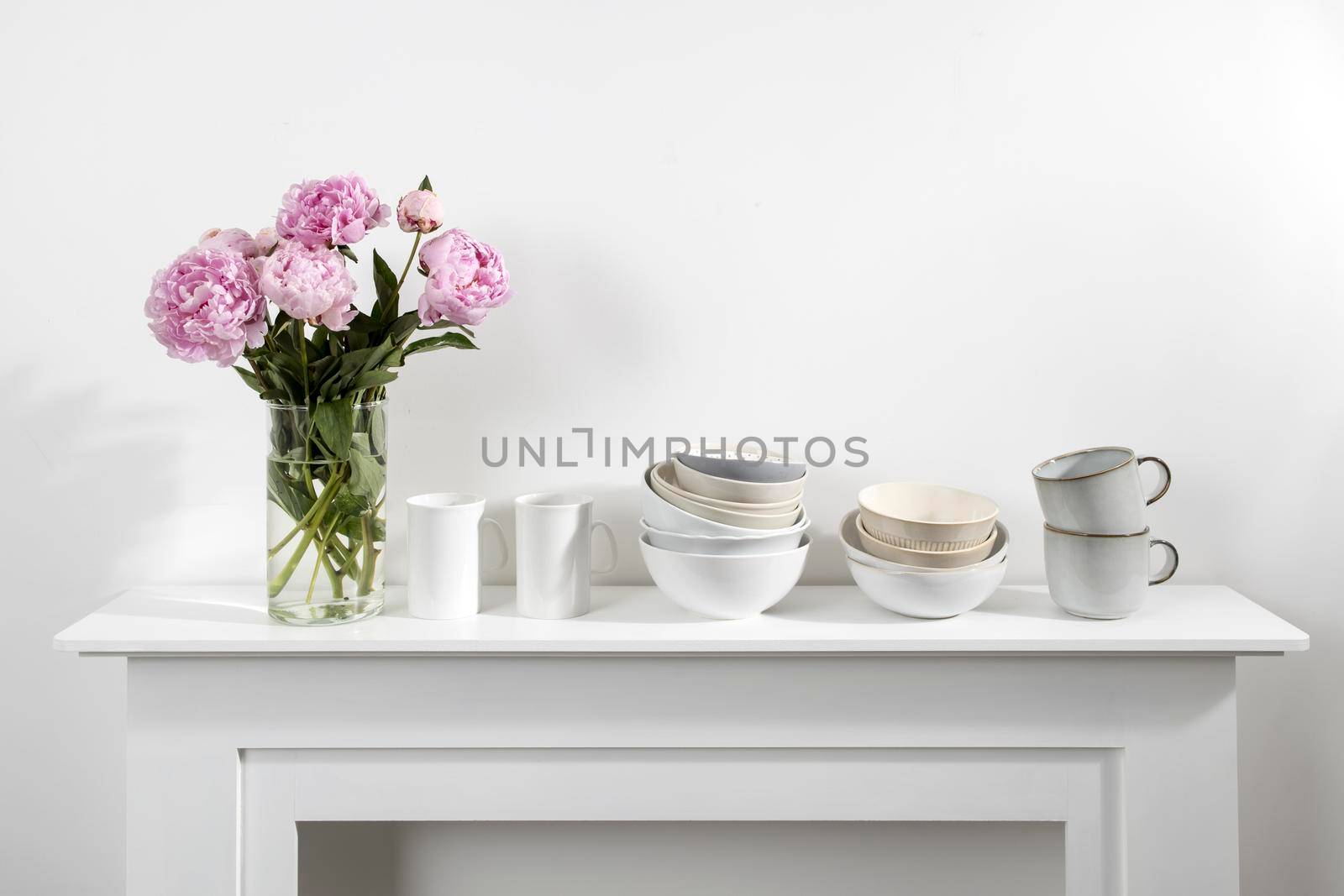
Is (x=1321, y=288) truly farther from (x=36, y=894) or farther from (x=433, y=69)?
(x=36, y=894)

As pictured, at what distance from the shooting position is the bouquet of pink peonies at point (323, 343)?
803 mm

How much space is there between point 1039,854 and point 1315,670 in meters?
0.39

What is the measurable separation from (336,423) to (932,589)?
61cm

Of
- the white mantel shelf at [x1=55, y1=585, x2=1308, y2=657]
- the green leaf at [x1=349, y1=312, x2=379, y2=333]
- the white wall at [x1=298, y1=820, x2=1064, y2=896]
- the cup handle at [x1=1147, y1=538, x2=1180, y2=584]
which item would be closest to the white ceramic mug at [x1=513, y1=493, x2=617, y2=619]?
the white mantel shelf at [x1=55, y1=585, x2=1308, y2=657]

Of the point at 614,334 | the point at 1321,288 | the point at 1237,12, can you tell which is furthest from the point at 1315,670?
the point at 614,334

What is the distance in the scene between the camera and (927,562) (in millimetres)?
880

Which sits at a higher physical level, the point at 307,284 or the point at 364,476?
the point at 307,284

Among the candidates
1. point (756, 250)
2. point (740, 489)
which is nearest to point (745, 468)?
point (740, 489)

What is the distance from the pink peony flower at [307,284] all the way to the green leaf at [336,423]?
81 millimetres

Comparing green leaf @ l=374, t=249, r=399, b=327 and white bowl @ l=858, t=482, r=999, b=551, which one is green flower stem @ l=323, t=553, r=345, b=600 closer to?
green leaf @ l=374, t=249, r=399, b=327

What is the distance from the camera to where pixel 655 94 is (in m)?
1.02

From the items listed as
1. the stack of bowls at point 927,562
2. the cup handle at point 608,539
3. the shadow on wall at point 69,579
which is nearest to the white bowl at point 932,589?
the stack of bowls at point 927,562

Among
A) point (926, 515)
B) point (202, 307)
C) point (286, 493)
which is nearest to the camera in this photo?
point (202, 307)

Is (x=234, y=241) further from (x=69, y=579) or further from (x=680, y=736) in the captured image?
(x=680, y=736)
